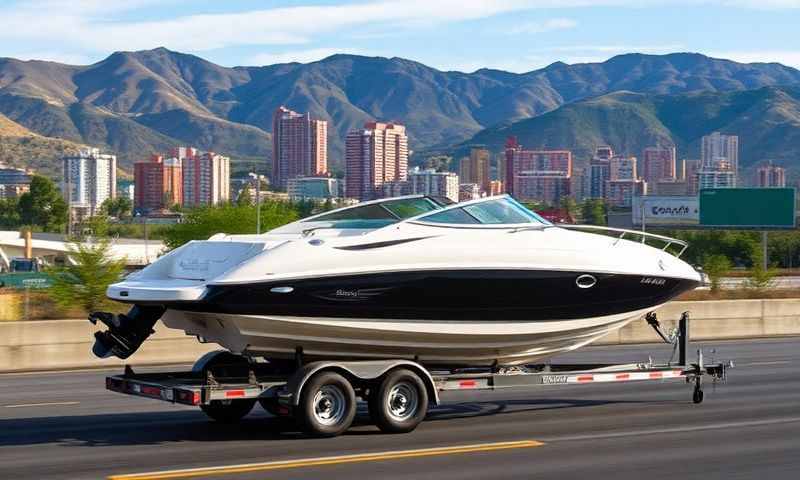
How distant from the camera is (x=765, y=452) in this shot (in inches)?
480

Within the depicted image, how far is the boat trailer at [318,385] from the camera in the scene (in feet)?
41.4

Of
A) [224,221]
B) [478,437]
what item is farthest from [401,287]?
[224,221]

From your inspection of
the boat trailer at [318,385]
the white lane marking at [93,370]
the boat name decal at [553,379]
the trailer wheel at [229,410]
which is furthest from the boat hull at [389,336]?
the white lane marking at [93,370]

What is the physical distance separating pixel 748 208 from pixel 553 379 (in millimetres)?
81892

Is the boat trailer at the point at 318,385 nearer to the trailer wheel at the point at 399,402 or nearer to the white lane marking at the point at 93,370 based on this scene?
the trailer wheel at the point at 399,402

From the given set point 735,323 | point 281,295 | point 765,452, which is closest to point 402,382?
point 281,295

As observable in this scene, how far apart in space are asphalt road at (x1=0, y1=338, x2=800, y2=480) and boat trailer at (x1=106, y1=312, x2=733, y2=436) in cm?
25

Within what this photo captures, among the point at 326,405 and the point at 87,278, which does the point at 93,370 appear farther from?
the point at 326,405

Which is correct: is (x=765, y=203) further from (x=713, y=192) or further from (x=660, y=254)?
(x=660, y=254)

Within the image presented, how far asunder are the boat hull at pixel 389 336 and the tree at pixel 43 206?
134 meters

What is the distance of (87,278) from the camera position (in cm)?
2575

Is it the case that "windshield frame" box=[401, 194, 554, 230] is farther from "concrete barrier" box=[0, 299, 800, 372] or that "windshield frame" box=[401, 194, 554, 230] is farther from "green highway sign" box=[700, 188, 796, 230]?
"green highway sign" box=[700, 188, 796, 230]

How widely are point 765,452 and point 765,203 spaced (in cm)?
8144

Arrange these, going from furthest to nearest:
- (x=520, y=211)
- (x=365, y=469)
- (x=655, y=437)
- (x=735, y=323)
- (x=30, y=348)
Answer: (x=735, y=323)
(x=30, y=348)
(x=520, y=211)
(x=655, y=437)
(x=365, y=469)
